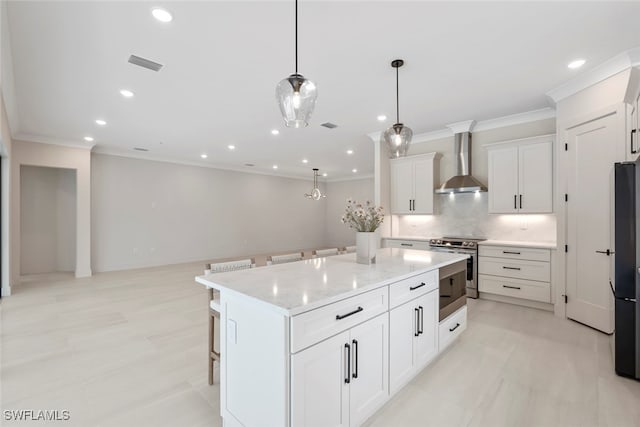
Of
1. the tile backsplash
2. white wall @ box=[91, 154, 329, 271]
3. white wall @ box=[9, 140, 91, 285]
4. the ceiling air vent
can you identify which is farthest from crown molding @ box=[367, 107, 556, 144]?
white wall @ box=[9, 140, 91, 285]

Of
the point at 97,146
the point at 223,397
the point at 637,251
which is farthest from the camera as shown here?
the point at 97,146

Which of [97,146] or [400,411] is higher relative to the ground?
[97,146]

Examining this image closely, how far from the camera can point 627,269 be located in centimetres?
227

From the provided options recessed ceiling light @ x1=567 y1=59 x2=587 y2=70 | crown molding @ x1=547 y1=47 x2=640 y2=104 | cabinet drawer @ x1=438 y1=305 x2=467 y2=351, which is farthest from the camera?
recessed ceiling light @ x1=567 y1=59 x2=587 y2=70

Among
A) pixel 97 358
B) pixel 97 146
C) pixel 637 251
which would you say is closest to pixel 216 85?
pixel 97 358

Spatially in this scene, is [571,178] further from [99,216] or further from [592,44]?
[99,216]

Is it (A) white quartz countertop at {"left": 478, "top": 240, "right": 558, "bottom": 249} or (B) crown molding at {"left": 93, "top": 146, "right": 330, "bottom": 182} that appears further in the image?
(B) crown molding at {"left": 93, "top": 146, "right": 330, "bottom": 182}

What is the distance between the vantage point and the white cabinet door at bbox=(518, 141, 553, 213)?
399cm

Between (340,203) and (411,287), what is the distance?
30.2 ft

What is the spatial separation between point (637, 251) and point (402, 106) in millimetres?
2832

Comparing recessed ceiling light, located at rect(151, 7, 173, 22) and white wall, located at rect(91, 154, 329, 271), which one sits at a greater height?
recessed ceiling light, located at rect(151, 7, 173, 22)

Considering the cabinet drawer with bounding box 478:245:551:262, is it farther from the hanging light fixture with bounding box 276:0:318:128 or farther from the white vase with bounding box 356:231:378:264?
the hanging light fixture with bounding box 276:0:318:128

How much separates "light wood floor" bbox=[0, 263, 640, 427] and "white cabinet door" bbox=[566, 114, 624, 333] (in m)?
0.32

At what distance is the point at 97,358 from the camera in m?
2.62
